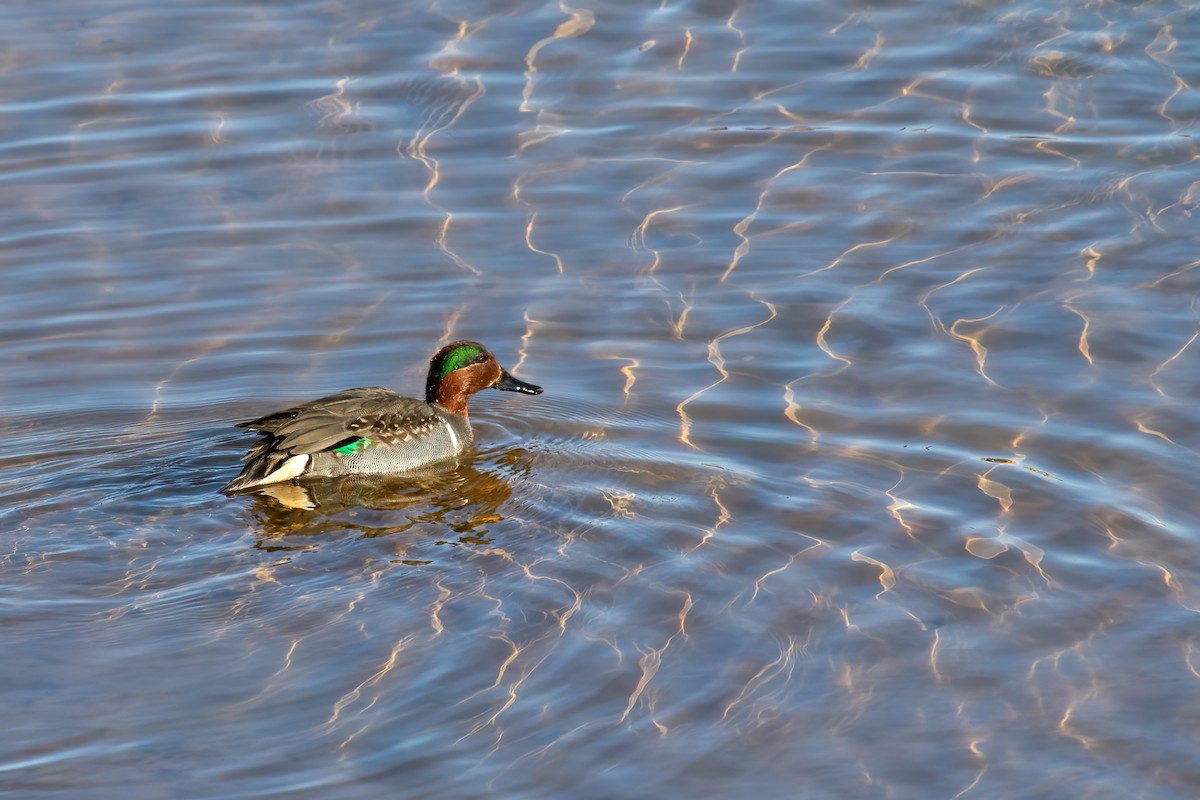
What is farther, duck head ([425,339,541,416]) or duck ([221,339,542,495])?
duck head ([425,339,541,416])

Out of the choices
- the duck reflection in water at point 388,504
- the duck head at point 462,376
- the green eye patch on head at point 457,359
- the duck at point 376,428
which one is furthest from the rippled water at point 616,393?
the green eye patch on head at point 457,359

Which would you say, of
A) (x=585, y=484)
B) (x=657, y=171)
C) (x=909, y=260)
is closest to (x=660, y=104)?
(x=657, y=171)

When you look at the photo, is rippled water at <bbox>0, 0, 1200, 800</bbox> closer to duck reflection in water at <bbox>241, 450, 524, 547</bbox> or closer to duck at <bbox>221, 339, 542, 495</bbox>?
duck reflection in water at <bbox>241, 450, 524, 547</bbox>

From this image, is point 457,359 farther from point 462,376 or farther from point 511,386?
point 511,386

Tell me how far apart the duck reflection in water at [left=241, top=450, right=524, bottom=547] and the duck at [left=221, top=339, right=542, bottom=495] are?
0.07 meters

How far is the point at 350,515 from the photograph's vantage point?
26.6 feet

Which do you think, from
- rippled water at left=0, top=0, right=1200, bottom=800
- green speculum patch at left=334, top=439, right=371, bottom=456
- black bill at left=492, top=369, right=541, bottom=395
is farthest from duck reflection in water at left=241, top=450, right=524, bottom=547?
black bill at left=492, top=369, right=541, bottom=395

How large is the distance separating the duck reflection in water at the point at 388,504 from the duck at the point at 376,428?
2.6 inches

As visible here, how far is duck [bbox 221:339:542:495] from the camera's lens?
8164 millimetres

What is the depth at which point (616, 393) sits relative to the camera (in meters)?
8.99

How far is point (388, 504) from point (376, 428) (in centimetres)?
39

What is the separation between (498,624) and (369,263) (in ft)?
13.1

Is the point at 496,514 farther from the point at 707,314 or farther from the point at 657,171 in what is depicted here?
the point at 657,171

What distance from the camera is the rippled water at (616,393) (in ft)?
20.6
